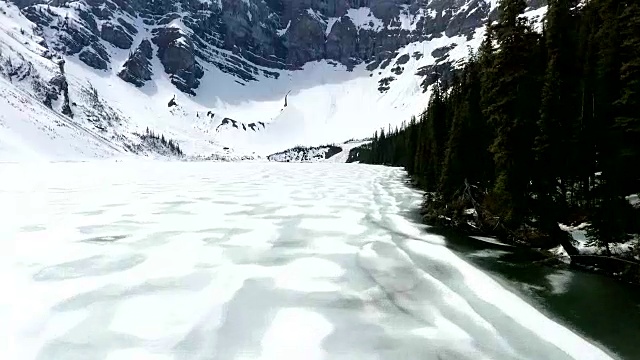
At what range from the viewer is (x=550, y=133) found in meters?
16.3

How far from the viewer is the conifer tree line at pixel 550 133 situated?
570 inches

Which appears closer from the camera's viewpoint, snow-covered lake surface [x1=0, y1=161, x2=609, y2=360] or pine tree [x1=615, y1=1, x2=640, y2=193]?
snow-covered lake surface [x1=0, y1=161, x2=609, y2=360]

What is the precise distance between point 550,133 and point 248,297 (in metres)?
12.4

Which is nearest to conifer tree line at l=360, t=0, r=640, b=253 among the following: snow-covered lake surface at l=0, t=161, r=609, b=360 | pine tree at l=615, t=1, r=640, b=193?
pine tree at l=615, t=1, r=640, b=193

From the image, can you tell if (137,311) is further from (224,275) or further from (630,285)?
(630,285)

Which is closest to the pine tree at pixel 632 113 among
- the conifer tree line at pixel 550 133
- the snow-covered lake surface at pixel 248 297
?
the conifer tree line at pixel 550 133

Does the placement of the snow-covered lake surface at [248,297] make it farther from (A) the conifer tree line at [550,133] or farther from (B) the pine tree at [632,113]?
(B) the pine tree at [632,113]

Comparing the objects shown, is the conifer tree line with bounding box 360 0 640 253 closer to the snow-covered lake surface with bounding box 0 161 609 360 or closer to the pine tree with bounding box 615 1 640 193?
the pine tree with bounding box 615 1 640 193

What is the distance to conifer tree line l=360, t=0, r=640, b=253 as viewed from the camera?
14477 millimetres

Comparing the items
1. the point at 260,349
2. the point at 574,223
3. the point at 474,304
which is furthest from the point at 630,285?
the point at 260,349

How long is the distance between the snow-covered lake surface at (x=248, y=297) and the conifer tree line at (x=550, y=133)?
4.11 metres

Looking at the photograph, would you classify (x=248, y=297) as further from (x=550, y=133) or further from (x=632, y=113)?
(x=632, y=113)

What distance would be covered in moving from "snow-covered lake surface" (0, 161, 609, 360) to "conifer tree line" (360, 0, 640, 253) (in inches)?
162

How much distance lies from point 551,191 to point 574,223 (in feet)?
13.2
